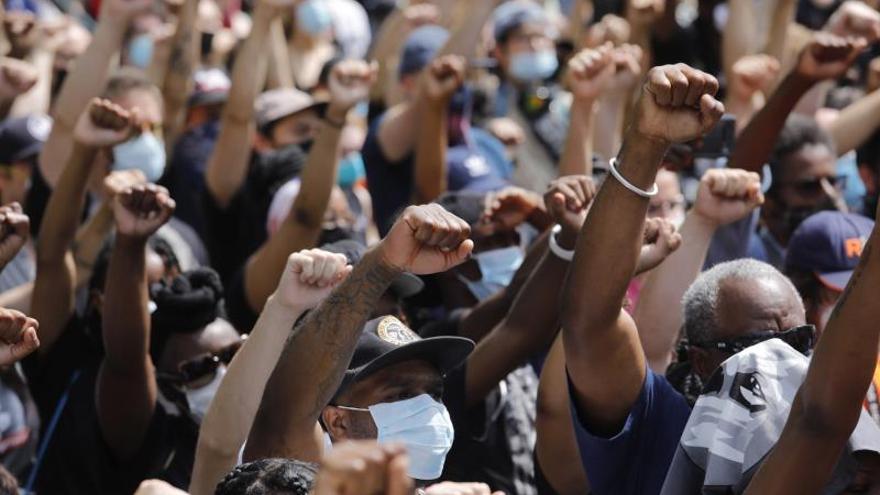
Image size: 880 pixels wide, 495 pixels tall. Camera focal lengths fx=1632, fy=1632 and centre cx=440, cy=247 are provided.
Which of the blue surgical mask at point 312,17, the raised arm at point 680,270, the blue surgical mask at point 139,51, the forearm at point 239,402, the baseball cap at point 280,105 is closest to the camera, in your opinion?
the forearm at point 239,402

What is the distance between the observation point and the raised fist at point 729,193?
456cm

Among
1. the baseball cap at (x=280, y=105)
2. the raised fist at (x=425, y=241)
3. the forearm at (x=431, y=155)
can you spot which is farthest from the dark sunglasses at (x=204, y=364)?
the baseball cap at (x=280, y=105)

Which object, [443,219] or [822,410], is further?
[443,219]

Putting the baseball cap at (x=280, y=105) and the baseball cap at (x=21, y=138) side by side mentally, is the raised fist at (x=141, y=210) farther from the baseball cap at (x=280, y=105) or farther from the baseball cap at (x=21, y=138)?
the baseball cap at (x=280, y=105)

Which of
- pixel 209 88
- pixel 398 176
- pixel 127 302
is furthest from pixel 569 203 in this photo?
pixel 209 88

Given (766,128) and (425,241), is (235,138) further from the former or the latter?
(425,241)

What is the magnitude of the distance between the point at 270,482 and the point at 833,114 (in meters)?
4.99

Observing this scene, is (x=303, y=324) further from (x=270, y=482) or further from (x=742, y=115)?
(x=742, y=115)

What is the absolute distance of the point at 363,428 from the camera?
3.90 meters

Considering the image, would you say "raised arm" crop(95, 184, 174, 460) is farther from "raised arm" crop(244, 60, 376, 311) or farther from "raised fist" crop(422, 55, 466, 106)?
"raised fist" crop(422, 55, 466, 106)

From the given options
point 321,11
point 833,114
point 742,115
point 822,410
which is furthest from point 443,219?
point 321,11

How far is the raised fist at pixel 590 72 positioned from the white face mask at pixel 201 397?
5.85 ft

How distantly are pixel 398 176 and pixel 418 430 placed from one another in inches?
123

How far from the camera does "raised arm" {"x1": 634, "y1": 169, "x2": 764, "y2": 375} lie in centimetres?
460
